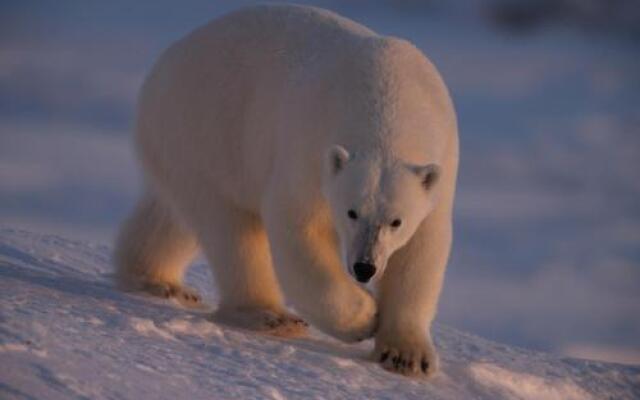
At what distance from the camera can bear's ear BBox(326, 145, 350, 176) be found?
623cm

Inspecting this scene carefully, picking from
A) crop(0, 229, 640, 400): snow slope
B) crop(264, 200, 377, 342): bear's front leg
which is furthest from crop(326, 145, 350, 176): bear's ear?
crop(0, 229, 640, 400): snow slope

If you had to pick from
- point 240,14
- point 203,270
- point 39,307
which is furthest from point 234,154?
point 203,270

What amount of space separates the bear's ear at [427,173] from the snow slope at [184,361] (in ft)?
3.80

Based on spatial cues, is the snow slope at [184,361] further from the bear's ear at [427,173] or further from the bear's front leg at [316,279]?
the bear's ear at [427,173]

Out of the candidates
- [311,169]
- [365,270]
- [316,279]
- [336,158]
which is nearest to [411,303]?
[316,279]

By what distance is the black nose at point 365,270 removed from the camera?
6.15 metres

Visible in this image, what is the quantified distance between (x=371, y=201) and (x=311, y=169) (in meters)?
0.62

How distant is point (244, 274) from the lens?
297 inches

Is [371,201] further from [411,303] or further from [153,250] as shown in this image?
[153,250]

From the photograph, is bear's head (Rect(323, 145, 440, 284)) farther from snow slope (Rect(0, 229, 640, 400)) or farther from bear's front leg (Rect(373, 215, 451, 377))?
snow slope (Rect(0, 229, 640, 400))

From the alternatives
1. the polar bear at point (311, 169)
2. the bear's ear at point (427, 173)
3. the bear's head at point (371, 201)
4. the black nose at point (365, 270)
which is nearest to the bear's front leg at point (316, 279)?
the polar bear at point (311, 169)

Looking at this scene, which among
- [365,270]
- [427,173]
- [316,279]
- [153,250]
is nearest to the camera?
[365,270]

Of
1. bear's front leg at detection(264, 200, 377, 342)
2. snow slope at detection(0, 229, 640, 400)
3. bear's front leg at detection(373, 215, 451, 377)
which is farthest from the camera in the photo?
bear's front leg at detection(373, 215, 451, 377)

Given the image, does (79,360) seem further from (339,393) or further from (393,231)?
(393,231)
